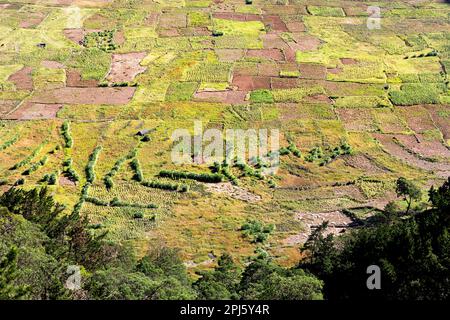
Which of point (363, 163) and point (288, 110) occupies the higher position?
point (363, 163)

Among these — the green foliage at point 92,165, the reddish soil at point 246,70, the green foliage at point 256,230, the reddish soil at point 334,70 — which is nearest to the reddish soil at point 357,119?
the reddish soil at point 334,70

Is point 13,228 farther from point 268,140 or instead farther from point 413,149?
point 413,149

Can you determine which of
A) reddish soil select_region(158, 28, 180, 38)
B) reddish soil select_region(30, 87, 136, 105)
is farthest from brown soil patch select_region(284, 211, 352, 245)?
reddish soil select_region(158, 28, 180, 38)

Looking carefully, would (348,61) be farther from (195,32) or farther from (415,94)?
(195,32)

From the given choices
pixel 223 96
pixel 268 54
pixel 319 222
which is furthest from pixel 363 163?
pixel 268 54

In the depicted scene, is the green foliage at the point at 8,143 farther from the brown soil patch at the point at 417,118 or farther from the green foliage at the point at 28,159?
the brown soil patch at the point at 417,118

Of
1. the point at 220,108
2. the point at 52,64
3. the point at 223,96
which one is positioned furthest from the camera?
the point at 52,64

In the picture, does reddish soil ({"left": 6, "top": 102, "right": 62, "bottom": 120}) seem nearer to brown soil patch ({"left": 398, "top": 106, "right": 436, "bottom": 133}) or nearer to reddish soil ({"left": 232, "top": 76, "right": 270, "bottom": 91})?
reddish soil ({"left": 232, "top": 76, "right": 270, "bottom": 91})
